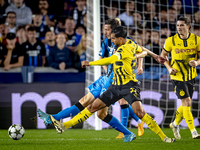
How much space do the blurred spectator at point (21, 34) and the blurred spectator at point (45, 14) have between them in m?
0.59

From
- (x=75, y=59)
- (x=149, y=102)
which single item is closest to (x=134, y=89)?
(x=149, y=102)

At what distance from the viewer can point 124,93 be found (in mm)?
3812

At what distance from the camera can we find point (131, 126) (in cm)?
668

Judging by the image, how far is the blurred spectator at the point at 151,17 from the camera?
7.62 metres

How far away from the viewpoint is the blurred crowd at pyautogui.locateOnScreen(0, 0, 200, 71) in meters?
Answer: 7.52

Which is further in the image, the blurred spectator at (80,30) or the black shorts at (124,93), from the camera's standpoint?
the blurred spectator at (80,30)

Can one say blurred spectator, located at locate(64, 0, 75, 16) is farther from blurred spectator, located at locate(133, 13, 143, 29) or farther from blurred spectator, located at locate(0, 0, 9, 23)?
blurred spectator, located at locate(133, 13, 143, 29)

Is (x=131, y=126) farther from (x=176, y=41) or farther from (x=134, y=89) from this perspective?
(x=134, y=89)

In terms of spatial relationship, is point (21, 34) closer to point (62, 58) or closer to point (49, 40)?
point (49, 40)

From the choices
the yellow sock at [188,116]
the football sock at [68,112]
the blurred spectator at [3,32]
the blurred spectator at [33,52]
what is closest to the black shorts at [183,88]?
the yellow sock at [188,116]

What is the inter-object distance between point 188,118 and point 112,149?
1.50 meters

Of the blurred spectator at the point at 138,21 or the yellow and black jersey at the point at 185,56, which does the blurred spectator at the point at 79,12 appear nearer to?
the blurred spectator at the point at 138,21

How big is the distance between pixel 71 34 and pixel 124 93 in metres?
4.60

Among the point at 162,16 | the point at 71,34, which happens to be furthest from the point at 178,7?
the point at 71,34
